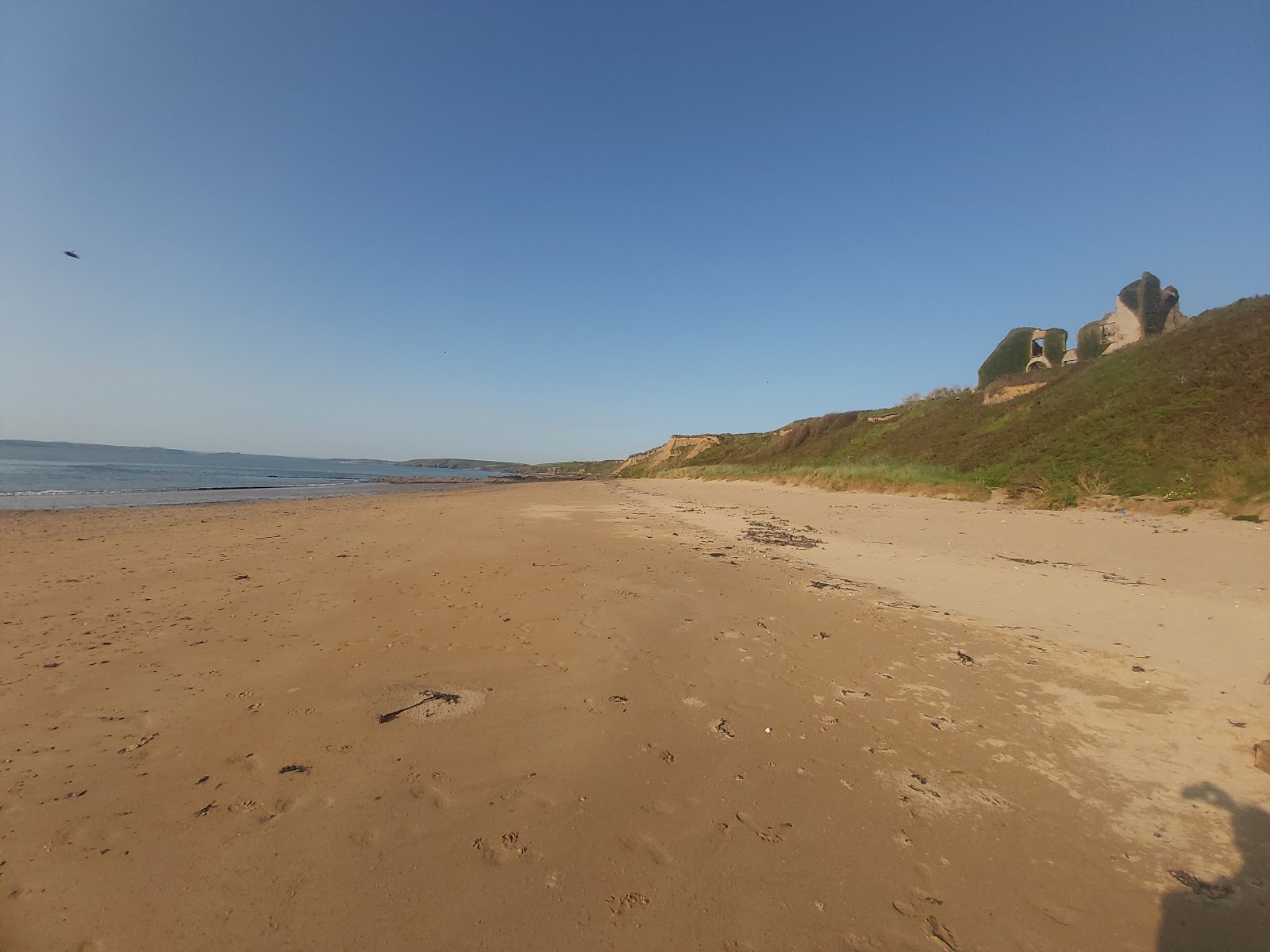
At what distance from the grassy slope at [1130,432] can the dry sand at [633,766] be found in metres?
8.14

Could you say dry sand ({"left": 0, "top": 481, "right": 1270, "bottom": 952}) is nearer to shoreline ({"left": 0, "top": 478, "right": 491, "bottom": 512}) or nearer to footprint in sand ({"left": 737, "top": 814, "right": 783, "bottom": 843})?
footprint in sand ({"left": 737, "top": 814, "right": 783, "bottom": 843})

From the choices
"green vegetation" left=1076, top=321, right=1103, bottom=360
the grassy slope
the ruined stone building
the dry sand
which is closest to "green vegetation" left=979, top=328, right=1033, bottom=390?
the ruined stone building

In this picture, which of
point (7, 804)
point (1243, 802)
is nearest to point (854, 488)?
point (1243, 802)

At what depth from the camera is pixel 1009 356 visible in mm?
42812

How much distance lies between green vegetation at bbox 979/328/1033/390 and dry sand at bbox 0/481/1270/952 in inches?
1668

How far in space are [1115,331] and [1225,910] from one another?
45.0 meters

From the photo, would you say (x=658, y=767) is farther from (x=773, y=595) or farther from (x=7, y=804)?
(x=773, y=595)

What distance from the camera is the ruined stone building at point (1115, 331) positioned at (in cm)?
3297

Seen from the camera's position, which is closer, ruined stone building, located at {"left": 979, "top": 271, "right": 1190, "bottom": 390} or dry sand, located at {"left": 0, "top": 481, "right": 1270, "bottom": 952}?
dry sand, located at {"left": 0, "top": 481, "right": 1270, "bottom": 952}

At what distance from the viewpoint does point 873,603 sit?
6746mm

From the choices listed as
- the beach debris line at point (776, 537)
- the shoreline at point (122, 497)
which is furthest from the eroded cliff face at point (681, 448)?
the beach debris line at point (776, 537)

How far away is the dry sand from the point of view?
7.18 ft

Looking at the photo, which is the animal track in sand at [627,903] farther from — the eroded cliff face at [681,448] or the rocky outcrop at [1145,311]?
the eroded cliff face at [681,448]

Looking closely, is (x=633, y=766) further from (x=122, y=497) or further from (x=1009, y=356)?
(x=1009, y=356)
